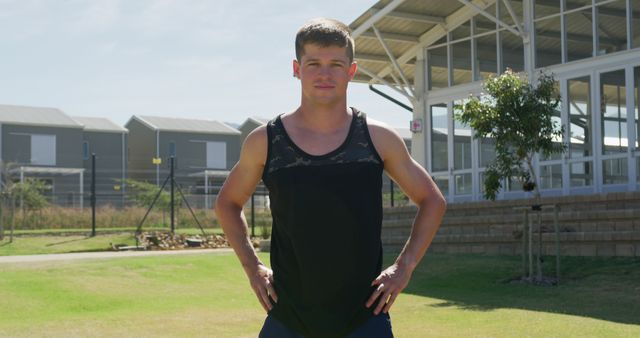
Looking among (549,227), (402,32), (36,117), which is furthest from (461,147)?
(36,117)

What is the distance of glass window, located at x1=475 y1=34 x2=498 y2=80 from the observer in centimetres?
2047

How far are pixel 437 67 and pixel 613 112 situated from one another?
5.51 metres

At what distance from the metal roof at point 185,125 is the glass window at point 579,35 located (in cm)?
3230

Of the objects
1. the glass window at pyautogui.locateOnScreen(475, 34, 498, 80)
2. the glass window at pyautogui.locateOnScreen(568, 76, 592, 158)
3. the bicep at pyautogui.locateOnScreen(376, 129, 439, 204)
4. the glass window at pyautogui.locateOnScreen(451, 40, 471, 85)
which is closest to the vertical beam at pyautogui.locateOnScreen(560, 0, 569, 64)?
the glass window at pyautogui.locateOnScreen(568, 76, 592, 158)

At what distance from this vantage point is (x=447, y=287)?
13.2 meters

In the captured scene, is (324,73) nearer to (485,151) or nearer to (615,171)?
(615,171)

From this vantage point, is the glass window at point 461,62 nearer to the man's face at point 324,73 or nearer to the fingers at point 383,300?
the man's face at point 324,73

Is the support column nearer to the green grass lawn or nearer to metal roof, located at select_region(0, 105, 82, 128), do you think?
the green grass lawn

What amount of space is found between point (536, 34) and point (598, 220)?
18.7 ft

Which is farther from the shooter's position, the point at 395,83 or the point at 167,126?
the point at 167,126

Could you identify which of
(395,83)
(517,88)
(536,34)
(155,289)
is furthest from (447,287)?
(395,83)

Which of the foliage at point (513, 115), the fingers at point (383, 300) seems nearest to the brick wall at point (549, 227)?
the foliage at point (513, 115)

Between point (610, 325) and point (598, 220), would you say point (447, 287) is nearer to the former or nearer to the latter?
point (598, 220)

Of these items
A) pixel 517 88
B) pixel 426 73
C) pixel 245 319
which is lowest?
pixel 245 319
